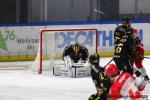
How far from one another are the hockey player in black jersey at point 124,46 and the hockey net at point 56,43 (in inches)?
149

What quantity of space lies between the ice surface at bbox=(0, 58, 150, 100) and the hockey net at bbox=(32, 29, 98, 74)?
353mm

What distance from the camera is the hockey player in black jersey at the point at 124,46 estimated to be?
8156 millimetres

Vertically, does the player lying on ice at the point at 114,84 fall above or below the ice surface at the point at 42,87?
above

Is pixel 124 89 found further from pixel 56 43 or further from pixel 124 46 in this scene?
pixel 56 43

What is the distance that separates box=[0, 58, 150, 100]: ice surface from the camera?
8875mm

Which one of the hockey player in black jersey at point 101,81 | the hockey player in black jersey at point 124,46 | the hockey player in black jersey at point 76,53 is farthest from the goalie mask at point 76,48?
the hockey player in black jersey at point 101,81

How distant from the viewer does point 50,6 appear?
1820cm

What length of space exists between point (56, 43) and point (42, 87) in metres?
2.91

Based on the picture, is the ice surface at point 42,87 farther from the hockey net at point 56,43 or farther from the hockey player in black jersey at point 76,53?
the hockey player in black jersey at point 76,53

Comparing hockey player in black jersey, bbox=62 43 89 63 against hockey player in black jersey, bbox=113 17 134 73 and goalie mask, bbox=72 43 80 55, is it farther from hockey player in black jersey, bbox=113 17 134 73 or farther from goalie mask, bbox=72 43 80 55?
hockey player in black jersey, bbox=113 17 134 73

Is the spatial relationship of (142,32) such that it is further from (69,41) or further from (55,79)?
A: (55,79)

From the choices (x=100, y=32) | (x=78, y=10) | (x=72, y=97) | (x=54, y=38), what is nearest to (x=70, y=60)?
(x=54, y=38)

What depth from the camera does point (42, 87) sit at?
10188 millimetres

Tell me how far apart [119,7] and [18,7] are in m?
3.64
